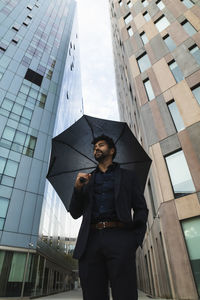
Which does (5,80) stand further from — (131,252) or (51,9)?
(51,9)

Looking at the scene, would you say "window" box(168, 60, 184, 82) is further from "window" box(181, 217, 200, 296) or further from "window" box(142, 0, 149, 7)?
"window" box(142, 0, 149, 7)

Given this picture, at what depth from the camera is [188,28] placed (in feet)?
44.9

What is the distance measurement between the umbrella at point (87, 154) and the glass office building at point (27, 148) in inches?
540

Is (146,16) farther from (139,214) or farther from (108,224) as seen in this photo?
(108,224)

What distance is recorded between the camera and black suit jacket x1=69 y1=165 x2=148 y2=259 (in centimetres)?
203

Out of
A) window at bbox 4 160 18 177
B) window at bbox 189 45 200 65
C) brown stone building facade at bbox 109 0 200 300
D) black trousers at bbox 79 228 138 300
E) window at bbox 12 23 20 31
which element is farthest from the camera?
window at bbox 12 23 20 31

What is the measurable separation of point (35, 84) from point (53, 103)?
3202 millimetres

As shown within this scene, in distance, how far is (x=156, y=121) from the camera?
11.8 m

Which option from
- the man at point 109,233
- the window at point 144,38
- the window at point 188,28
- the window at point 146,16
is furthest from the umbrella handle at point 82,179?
the window at point 146,16

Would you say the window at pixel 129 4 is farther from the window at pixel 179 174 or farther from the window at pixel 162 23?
the window at pixel 179 174

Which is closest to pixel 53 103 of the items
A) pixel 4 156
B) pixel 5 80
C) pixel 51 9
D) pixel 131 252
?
pixel 5 80

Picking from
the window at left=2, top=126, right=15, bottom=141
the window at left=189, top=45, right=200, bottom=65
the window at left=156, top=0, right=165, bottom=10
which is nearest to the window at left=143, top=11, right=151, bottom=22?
the window at left=156, top=0, right=165, bottom=10

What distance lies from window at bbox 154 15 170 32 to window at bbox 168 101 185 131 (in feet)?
26.0

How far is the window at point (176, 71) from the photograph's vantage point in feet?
39.5
